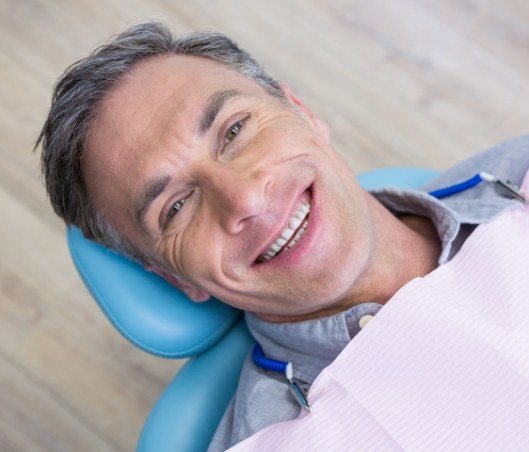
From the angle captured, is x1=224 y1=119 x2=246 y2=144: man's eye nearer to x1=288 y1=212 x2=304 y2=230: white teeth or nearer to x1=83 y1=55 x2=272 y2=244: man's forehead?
x1=83 y1=55 x2=272 y2=244: man's forehead

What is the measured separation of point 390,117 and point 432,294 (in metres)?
1.05

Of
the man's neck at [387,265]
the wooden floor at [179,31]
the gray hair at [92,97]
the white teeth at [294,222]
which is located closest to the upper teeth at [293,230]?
the white teeth at [294,222]

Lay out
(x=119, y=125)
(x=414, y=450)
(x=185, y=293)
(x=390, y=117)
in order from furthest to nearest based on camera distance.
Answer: (x=390, y=117)
(x=185, y=293)
(x=119, y=125)
(x=414, y=450)

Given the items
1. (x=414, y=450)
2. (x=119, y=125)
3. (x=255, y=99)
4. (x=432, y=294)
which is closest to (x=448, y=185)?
(x=432, y=294)

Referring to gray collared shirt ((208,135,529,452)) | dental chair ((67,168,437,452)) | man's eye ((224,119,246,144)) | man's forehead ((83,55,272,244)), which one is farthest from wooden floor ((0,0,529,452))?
man's eye ((224,119,246,144))

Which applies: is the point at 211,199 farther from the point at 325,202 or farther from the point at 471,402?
the point at 471,402

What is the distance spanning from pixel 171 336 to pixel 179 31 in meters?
1.21

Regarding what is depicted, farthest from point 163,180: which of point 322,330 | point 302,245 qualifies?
point 322,330

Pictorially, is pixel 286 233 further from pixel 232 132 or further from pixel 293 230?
pixel 232 132

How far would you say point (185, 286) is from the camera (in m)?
1.22

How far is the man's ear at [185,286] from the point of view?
1201 mm

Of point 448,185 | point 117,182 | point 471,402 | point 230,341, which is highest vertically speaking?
point 448,185

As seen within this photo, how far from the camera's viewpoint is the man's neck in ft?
3.78

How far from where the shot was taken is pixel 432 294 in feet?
3.48
